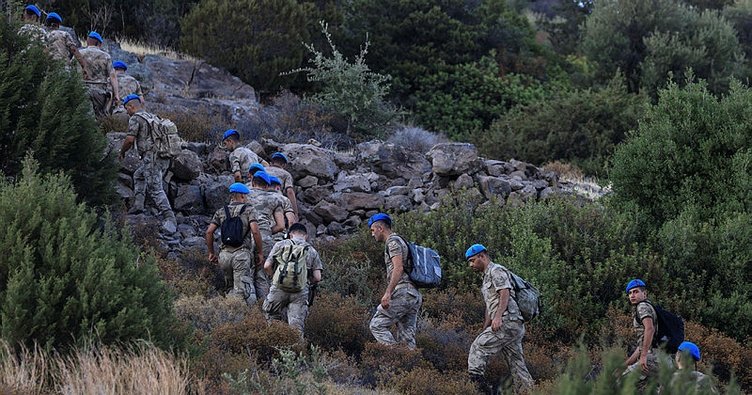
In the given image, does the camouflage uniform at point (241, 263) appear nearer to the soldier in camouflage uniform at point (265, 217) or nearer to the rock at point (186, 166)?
the soldier in camouflage uniform at point (265, 217)

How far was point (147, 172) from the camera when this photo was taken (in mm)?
14484

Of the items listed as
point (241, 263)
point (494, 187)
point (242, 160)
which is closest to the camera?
point (241, 263)

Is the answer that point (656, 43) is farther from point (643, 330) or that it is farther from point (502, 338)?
point (502, 338)

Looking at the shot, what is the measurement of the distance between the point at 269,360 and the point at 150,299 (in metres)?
1.92

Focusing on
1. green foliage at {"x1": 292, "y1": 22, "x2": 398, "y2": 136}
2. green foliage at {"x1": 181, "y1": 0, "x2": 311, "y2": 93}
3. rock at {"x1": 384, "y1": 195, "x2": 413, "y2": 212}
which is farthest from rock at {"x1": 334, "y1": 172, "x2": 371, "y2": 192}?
green foliage at {"x1": 181, "y1": 0, "x2": 311, "y2": 93}

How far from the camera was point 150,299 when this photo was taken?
25.7ft

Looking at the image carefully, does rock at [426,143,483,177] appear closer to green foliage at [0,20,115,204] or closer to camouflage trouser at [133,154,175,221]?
camouflage trouser at [133,154,175,221]

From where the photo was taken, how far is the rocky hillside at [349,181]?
15.6 metres

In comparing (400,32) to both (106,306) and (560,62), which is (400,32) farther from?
(106,306)

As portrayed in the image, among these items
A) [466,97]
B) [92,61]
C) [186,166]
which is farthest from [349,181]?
[466,97]

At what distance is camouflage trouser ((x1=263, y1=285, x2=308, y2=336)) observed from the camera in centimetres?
1040

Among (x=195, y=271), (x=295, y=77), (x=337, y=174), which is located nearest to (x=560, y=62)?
(x=295, y=77)

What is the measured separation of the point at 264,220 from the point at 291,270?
1.99 m

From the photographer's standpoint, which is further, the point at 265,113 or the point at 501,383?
the point at 265,113
